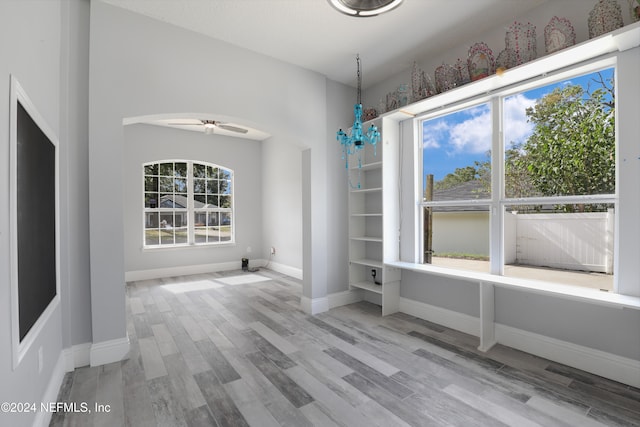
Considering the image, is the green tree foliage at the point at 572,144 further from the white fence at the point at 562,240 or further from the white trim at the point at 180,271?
the white trim at the point at 180,271

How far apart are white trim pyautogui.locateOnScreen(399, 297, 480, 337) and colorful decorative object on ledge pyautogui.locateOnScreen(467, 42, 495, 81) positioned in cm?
247

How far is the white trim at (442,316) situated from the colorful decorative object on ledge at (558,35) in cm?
256

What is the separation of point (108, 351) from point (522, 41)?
455 cm

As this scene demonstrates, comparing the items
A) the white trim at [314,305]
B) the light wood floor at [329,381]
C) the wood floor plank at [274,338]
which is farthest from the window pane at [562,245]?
the wood floor plank at [274,338]

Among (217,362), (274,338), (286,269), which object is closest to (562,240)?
(274,338)

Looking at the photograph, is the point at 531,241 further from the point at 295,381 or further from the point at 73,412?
the point at 73,412

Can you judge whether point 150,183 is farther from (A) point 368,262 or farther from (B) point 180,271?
(A) point 368,262

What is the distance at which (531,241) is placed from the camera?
280 centimetres

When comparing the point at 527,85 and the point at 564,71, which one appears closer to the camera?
the point at 564,71

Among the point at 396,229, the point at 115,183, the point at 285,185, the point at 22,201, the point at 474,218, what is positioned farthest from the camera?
the point at 285,185

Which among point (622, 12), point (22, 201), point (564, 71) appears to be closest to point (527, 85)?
point (564, 71)

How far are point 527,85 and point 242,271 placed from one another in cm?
578

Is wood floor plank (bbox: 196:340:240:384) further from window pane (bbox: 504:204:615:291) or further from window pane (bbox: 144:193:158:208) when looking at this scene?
window pane (bbox: 144:193:158:208)

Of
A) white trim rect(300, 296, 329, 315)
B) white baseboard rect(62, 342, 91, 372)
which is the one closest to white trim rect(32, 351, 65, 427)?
white baseboard rect(62, 342, 91, 372)
